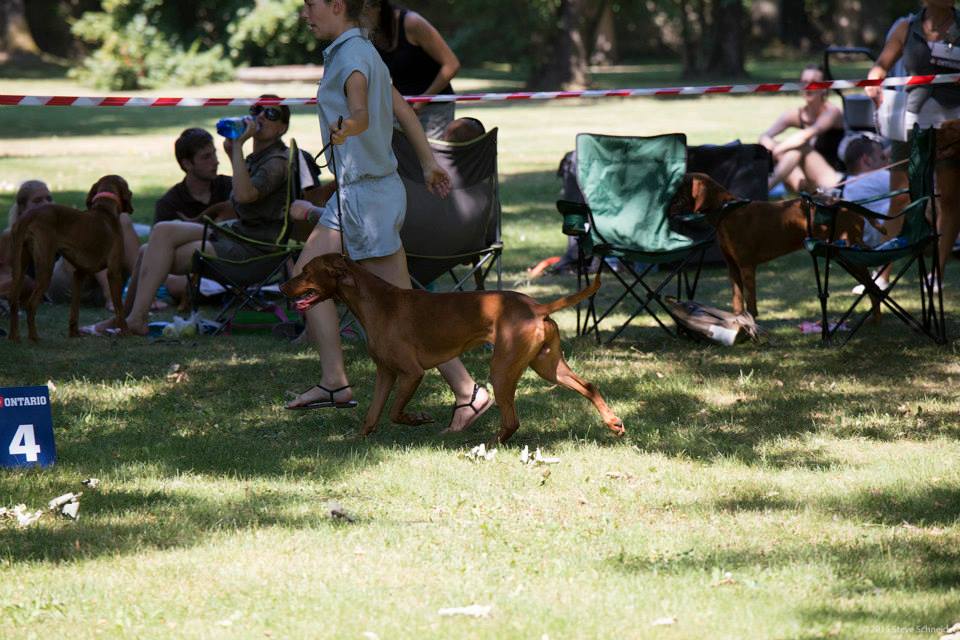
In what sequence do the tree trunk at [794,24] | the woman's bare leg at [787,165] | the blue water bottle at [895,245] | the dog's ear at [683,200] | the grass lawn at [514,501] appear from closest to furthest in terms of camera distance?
the grass lawn at [514,501], the blue water bottle at [895,245], the dog's ear at [683,200], the woman's bare leg at [787,165], the tree trunk at [794,24]

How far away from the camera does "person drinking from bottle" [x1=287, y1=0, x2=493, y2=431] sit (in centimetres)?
538

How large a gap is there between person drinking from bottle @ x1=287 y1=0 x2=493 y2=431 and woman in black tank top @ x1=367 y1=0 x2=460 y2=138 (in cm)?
237

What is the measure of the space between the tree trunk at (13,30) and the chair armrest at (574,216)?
135 ft

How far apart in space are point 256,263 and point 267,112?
2.81 ft

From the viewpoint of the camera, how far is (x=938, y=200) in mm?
8445

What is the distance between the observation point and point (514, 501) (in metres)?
4.85

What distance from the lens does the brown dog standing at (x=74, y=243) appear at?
25.2 feet

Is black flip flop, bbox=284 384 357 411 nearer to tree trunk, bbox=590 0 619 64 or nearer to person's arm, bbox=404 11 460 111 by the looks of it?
person's arm, bbox=404 11 460 111

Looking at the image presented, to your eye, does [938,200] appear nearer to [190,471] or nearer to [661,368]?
[661,368]

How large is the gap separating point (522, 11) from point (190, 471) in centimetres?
3341

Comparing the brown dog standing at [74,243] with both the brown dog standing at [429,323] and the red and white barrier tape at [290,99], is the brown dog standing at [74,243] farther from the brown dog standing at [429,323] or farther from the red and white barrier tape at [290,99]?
the brown dog standing at [429,323]

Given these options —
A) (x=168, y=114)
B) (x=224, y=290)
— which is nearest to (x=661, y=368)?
(x=224, y=290)

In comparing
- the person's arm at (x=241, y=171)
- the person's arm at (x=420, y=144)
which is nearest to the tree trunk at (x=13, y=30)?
the person's arm at (x=241, y=171)

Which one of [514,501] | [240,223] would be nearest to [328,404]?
[514,501]
